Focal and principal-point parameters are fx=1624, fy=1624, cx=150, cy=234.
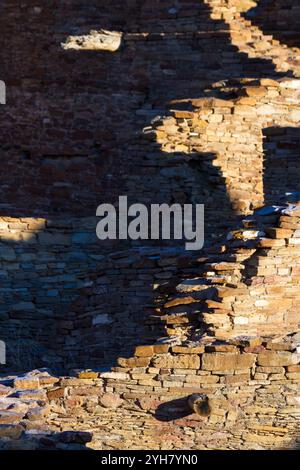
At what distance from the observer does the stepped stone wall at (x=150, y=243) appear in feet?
44.2

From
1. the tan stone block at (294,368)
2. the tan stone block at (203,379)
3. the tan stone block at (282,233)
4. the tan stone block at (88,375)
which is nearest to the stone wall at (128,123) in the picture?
the tan stone block at (282,233)

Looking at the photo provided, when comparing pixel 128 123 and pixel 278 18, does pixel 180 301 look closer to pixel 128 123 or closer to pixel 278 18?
pixel 128 123

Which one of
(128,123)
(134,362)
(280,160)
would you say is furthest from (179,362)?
(128,123)

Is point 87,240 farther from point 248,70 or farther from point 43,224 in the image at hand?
point 248,70

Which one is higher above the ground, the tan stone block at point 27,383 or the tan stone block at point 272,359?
the tan stone block at point 272,359

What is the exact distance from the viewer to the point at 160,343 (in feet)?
46.8

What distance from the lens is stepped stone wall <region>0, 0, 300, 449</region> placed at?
13.5 m

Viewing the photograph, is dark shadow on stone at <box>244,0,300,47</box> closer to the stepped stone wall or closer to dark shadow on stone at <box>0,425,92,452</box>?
the stepped stone wall

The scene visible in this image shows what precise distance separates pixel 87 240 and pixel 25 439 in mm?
6172

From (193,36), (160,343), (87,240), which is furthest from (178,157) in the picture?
(160,343)

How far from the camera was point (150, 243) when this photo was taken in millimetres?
17969

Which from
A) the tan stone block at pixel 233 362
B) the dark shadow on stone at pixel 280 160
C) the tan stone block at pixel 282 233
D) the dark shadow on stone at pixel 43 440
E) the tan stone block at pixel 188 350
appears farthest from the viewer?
the dark shadow on stone at pixel 280 160

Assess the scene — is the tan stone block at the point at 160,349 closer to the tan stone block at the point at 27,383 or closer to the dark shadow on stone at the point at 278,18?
the tan stone block at the point at 27,383

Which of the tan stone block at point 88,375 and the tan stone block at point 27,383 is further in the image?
the tan stone block at point 27,383
